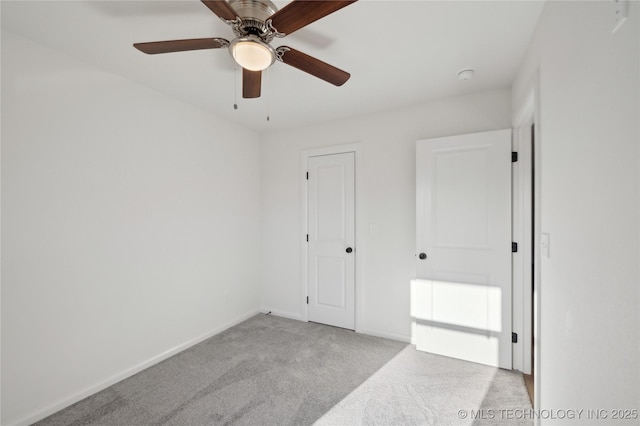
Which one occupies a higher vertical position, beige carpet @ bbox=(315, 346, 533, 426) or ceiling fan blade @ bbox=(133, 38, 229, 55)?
ceiling fan blade @ bbox=(133, 38, 229, 55)

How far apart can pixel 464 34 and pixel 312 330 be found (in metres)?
3.12

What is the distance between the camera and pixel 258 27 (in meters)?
1.39

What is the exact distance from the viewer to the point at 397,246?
10.0ft

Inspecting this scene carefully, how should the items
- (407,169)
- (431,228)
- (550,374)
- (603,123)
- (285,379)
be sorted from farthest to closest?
(407,169)
(431,228)
(285,379)
(550,374)
(603,123)

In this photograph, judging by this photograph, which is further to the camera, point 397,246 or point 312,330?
point 312,330

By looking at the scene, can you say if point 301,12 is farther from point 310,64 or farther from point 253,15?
point 310,64

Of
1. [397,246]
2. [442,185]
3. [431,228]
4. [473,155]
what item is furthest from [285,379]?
[473,155]

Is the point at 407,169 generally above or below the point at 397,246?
above

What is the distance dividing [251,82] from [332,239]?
2084mm

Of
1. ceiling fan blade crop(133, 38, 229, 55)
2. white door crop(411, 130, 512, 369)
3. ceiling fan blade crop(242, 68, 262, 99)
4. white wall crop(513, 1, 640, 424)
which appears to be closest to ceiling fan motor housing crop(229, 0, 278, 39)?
ceiling fan blade crop(133, 38, 229, 55)

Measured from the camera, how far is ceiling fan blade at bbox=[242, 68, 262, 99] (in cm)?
174

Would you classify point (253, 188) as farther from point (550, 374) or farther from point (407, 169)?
point (550, 374)

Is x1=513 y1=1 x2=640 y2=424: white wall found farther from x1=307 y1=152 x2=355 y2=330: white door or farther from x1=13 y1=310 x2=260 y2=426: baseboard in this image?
x1=13 y1=310 x2=260 y2=426: baseboard

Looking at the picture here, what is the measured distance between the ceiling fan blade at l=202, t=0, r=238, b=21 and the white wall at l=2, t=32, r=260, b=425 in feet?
5.14
